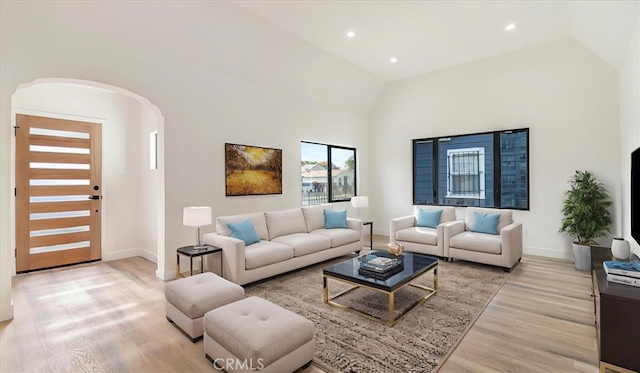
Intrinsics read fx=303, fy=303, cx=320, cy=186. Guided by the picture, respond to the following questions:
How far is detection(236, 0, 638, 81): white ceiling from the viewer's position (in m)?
3.84

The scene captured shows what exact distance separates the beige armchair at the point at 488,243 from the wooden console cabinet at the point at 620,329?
7.60ft

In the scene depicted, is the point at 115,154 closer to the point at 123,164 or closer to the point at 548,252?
the point at 123,164

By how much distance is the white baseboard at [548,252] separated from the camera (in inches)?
199

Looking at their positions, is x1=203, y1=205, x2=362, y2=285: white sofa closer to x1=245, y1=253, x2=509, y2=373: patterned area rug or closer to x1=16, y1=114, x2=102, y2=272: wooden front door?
x1=245, y1=253, x2=509, y2=373: patterned area rug

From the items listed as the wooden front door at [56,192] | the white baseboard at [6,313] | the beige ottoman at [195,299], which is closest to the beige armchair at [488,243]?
the beige ottoman at [195,299]

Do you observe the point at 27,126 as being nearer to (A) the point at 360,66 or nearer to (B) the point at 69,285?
(B) the point at 69,285

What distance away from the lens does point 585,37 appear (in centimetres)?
447

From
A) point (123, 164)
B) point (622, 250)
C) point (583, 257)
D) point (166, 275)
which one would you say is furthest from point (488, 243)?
point (123, 164)

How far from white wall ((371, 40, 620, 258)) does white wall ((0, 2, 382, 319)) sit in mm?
1890

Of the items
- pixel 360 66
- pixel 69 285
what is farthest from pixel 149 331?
pixel 360 66

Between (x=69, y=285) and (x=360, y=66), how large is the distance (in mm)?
5990

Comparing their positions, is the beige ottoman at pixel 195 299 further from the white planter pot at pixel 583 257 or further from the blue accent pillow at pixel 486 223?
the white planter pot at pixel 583 257
